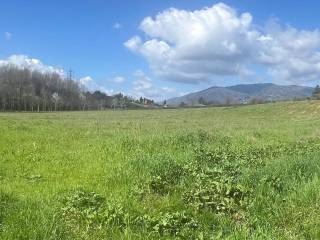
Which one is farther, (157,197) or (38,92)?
(38,92)

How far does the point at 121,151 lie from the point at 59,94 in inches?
6517

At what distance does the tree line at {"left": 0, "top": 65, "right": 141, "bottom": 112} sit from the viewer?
150 meters

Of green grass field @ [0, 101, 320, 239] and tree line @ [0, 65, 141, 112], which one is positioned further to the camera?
tree line @ [0, 65, 141, 112]

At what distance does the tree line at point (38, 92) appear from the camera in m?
150

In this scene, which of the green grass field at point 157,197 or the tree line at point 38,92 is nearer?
the green grass field at point 157,197

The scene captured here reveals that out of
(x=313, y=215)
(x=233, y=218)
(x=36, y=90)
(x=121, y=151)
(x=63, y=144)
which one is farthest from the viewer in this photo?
(x=36, y=90)

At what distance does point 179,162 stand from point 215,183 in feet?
11.8

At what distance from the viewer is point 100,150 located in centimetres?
1664

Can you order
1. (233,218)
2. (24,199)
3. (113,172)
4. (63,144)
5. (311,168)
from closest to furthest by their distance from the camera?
(233,218) → (24,199) → (311,168) → (113,172) → (63,144)

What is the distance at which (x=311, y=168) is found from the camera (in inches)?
436

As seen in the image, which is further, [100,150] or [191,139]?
[191,139]

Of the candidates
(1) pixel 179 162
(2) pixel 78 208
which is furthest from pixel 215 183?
(1) pixel 179 162

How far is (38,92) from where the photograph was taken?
170 m

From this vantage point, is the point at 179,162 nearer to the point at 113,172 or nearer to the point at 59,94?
the point at 113,172
